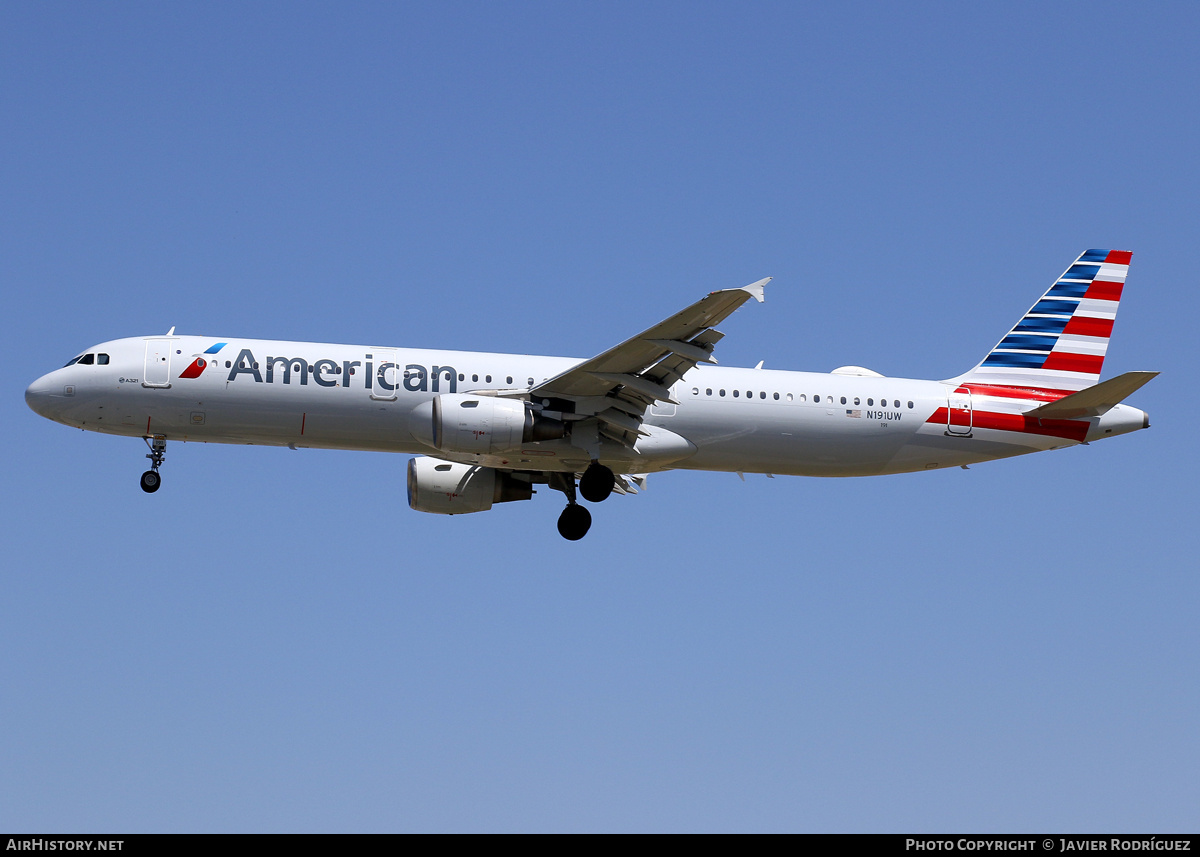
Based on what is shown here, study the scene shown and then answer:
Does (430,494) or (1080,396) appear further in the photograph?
(430,494)

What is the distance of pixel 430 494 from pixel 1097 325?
1842 centimetres

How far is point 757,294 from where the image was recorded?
26859 mm

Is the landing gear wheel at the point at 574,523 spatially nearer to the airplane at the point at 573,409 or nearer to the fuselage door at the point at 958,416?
the airplane at the point at 573,409

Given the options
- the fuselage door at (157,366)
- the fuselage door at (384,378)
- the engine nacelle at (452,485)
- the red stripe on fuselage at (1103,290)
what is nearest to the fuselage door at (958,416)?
the red stripe on fuselage at (1103,290)

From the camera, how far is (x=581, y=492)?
32.1 meters

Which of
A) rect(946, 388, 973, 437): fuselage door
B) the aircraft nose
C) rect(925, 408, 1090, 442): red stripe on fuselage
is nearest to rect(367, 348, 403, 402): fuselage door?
the aircraft nose

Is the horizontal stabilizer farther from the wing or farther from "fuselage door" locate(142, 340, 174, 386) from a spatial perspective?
"fuselage door" locate(142, 340, 174, 386)

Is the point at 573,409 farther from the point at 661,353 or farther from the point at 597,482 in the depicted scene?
the point at 661,353

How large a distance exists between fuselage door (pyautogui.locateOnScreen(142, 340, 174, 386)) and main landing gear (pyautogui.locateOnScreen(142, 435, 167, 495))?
156 cm

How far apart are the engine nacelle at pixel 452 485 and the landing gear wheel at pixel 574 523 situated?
2544mm

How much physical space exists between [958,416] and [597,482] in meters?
9.32

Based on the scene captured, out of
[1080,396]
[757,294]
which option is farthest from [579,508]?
[1080,396]
